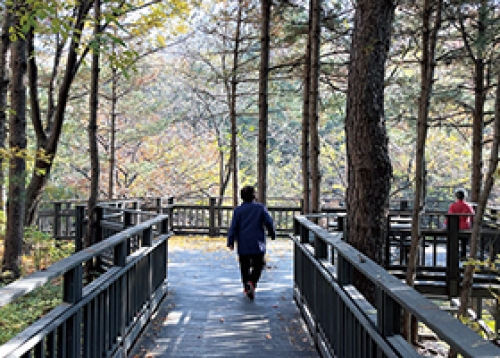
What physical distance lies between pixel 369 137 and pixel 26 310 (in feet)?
18.3

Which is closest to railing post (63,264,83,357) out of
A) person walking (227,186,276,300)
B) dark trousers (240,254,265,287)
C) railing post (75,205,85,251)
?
person walking (227,186,276,300)

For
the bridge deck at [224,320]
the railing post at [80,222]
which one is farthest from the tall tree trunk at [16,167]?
the bridge deck at [224,320]

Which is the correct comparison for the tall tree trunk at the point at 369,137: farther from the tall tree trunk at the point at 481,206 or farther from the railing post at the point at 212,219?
the railing post at the point at 212,219

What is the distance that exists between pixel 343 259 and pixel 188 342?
2.26m

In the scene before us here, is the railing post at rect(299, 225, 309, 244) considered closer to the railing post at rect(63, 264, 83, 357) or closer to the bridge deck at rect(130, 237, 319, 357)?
the bridge deck at rect(130, 237, 319, 357)

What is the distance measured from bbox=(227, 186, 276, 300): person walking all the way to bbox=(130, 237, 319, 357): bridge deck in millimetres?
401

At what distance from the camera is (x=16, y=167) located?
8.89 meters

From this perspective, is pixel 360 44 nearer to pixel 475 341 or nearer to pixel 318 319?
pixel 318 319

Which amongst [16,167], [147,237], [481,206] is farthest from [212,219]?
[481,206]

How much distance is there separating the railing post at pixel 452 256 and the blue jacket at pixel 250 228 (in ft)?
9.90

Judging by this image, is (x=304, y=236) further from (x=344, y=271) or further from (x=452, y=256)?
(x=452, y=256)

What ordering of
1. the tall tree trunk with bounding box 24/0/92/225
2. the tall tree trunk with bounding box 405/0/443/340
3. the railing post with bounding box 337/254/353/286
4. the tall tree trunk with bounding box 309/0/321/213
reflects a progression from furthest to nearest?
the tall tree trunk with bounding box 24/0/92/225 → the tall tree trunk with bounding box 309/0/321/213 → the tall tree trunk with bounding box 405/0/443/340 → the railing post with bounding box 337/254/353/286

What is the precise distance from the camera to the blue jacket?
710 cm

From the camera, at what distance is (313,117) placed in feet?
32.1
